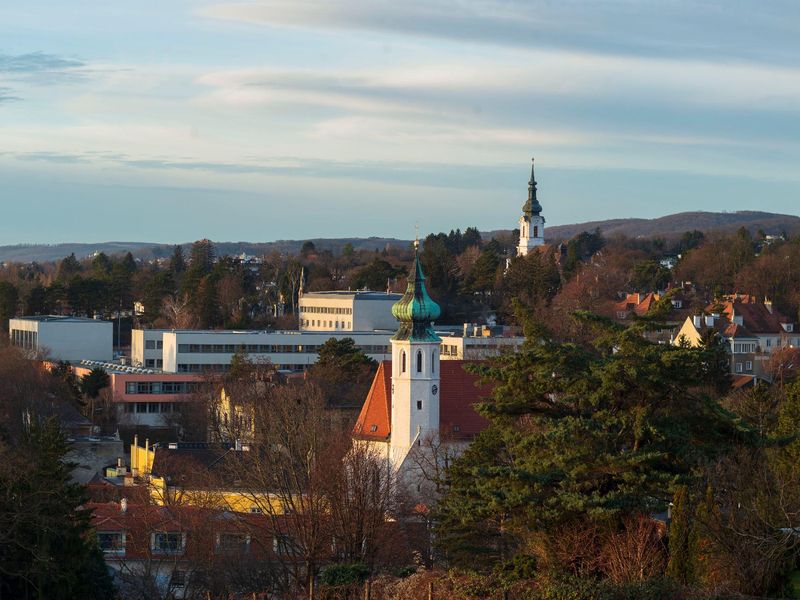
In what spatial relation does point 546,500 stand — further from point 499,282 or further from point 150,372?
point 499,282

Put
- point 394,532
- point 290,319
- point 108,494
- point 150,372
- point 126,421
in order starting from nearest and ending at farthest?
point 394,532 < point 108,494 < point 126,421 < point 150,372 < point 290,319

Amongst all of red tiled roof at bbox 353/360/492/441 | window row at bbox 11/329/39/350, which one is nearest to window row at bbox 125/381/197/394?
window row at bbox 11/329/39/350

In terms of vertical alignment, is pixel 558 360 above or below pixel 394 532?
above

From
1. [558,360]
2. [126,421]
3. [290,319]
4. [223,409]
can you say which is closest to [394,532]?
[558,360]

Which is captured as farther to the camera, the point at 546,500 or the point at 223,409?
the point at 223,409

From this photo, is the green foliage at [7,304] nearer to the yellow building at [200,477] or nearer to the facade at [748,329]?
the facade at [748,329]

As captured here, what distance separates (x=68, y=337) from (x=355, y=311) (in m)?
17.7

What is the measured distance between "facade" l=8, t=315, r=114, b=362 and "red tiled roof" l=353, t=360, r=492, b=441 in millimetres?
43151

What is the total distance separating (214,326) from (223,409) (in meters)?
40.9

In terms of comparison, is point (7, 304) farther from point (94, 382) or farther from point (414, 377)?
point (414, 377)

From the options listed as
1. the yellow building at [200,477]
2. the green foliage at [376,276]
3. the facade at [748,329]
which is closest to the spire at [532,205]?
the green foliage at [376,276]

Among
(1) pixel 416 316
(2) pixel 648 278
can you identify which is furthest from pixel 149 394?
(2) pixel 648 278

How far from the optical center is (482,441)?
1299 inches

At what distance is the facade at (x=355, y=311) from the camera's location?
10119 cm
